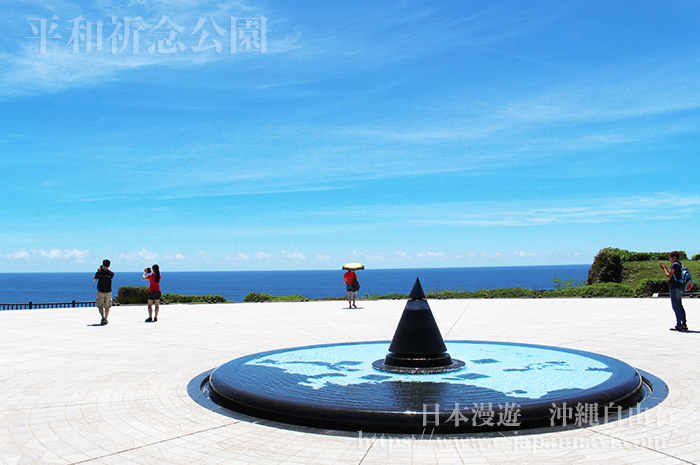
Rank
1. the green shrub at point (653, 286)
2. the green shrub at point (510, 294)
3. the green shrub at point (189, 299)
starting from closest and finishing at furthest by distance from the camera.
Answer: the green shrub at point (653, 286) → the green shrub at point (510, 294) → the green shrub at point (189, 299)

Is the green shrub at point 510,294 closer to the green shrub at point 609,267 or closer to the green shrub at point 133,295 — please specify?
the green shrub at point 609,267

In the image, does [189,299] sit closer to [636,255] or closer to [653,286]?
[653,286]

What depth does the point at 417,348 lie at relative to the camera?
321 inches

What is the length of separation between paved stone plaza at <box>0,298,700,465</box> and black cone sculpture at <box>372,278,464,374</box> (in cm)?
272

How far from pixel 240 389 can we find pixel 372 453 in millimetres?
2341

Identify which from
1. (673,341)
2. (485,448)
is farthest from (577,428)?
(673,341)

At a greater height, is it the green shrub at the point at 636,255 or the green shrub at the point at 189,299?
the green shrub at the point at 636,255

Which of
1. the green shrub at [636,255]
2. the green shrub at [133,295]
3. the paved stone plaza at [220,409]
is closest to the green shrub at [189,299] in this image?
the green shrub at [133,295]

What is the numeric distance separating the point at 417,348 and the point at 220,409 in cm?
316

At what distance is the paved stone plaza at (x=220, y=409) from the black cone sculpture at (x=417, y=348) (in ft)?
8.93

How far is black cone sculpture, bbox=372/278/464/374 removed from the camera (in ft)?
26.4

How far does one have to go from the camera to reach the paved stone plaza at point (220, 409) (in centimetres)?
480

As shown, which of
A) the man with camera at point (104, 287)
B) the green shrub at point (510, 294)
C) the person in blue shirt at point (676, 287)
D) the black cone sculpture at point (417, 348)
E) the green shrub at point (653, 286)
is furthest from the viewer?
the green shrub at point (510, 294)

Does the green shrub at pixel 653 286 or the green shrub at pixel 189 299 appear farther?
the green shrub at pixel 189 299
